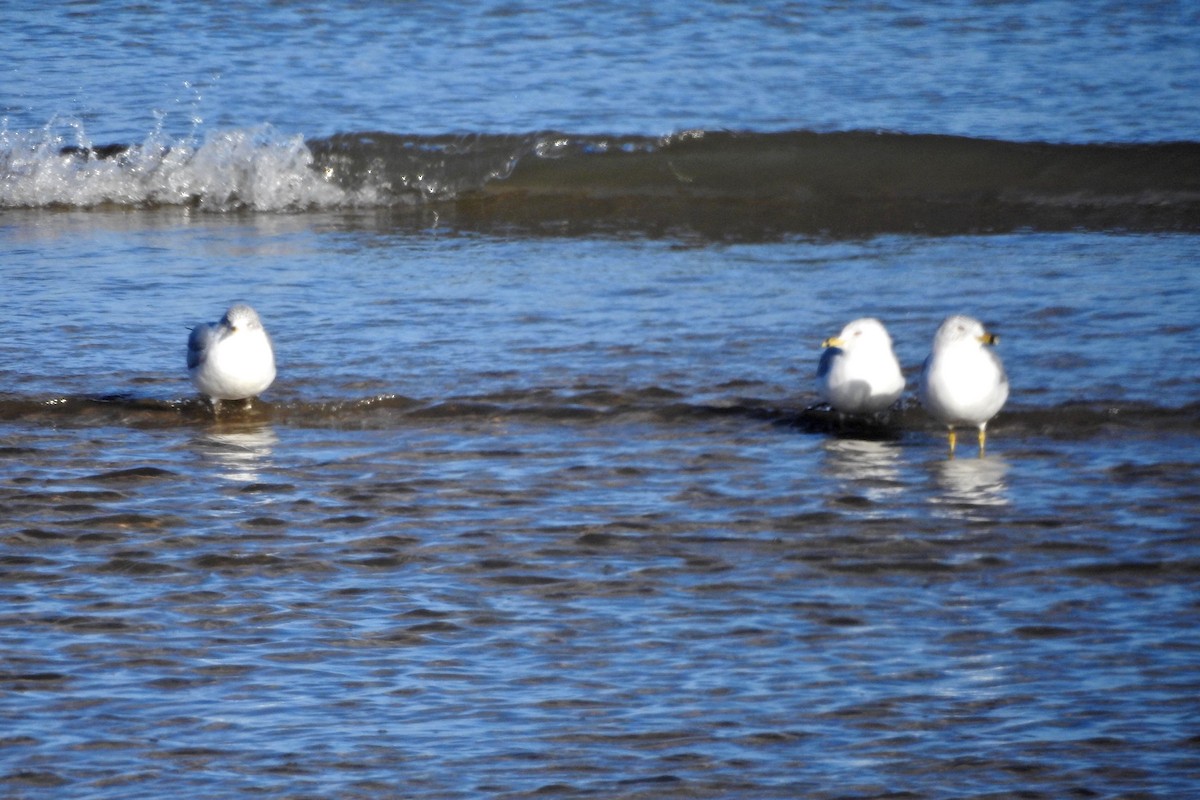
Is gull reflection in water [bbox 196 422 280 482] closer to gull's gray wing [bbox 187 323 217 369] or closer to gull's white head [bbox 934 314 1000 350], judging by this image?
gull's gray wing [bbox 187 323 217 369]

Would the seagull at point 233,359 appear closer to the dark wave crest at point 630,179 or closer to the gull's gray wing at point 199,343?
the gull's gray wing at point 199,343

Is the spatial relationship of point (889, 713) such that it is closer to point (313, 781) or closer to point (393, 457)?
point (313, 781)

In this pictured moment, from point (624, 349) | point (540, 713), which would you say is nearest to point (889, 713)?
point (540, 713)

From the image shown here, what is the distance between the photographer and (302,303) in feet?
30.8

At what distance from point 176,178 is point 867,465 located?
8.05 m

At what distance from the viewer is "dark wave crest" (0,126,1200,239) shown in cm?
1204

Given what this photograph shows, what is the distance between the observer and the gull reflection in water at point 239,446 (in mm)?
6645

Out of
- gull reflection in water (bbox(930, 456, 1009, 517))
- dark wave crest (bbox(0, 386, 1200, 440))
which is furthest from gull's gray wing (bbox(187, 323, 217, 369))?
gull reflection in water (bbox(930, 456, 1009, 517))

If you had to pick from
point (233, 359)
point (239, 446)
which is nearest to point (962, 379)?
point (239, 446)

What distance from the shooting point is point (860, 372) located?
6.96 meters

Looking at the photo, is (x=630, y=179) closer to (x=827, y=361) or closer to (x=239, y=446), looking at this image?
(x=827, y=361)

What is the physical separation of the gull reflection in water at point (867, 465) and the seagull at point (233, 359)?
2.41 metres

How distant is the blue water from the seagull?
183 millimetres

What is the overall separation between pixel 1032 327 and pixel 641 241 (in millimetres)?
3333
